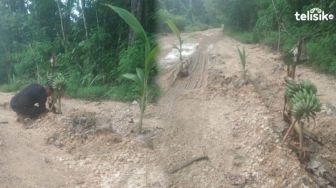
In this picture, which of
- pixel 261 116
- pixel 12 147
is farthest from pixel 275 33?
pixel 12 147

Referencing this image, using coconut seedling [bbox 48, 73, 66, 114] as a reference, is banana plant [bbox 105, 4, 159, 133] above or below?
above

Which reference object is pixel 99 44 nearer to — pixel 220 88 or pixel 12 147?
pixel 220 88

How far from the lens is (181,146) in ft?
19.7

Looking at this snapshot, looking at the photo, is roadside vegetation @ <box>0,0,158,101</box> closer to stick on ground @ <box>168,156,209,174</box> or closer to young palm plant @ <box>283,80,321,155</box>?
stick on ground @ <box>168,156,209,174</box>

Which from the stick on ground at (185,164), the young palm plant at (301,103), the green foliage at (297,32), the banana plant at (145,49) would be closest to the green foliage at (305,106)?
the young palm plant at (301,103)

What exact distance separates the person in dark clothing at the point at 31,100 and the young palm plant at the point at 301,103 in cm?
402

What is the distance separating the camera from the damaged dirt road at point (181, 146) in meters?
5.08

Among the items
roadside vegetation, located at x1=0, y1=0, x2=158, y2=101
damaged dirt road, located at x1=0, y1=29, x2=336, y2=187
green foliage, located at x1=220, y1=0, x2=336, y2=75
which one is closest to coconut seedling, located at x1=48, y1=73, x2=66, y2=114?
damaged dirt road, located at x1=0, y1=29, x2=336, y2=187

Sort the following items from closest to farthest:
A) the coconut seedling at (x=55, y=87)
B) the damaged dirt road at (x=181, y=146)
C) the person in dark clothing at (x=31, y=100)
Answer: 1. the damaged dirt road at (x=181, y=146)
2. the person in dark clothing at (x=31, y=100)
3. the coconut seedling at (x=55, y=87)

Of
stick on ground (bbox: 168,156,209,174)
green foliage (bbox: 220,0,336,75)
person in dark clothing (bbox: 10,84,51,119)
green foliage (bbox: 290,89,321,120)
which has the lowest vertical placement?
stick on ground (bbox: 168,156,209,174)

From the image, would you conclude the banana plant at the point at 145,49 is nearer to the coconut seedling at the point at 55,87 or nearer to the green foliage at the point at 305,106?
the coconut seedling at the point at 55,87

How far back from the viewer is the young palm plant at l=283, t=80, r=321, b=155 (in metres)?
5.17

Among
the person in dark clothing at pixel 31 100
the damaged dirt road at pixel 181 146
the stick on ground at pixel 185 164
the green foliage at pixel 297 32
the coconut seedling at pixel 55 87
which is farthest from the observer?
the green foliage at pixel 297 32

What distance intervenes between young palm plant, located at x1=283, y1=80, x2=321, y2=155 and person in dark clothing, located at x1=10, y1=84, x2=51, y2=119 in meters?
4.02
